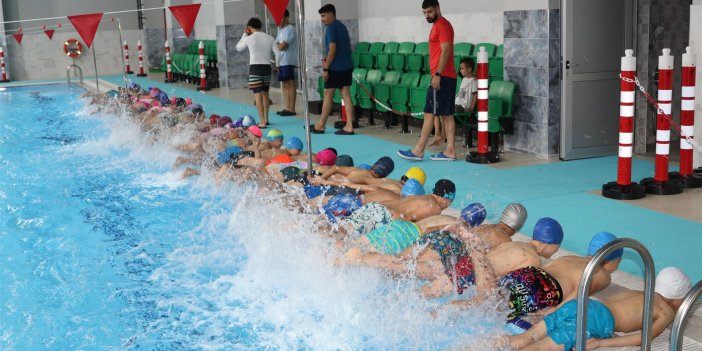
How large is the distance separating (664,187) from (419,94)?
4.18 metres

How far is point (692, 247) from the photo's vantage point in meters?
5.01

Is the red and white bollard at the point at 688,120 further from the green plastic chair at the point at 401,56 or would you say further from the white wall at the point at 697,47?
the green plastic chair at the point at 401,56

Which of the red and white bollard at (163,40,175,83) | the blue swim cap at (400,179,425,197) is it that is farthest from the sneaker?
the red and white bollard at (163,40,175,83)

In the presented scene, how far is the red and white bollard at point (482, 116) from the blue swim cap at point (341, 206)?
2859mm

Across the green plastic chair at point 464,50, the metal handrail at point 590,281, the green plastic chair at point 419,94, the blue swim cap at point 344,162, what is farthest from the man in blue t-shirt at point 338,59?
the metal handrail at point 590,281

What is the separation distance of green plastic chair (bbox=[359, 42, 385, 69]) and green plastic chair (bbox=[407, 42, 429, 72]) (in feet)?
3.51

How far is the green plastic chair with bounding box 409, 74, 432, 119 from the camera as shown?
9.99 metres

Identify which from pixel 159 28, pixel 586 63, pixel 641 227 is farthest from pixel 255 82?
pixel 159 28

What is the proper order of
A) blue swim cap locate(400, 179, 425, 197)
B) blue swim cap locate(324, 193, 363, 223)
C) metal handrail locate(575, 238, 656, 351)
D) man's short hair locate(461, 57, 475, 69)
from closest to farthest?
metal handrail locate(575, 238, 656, 351)
blue swim cap locate(324, 193, 363, 223)
blue swim cap locate(400, 179, 425, 197)
man's short hair locate(461, 57, 475, 69)

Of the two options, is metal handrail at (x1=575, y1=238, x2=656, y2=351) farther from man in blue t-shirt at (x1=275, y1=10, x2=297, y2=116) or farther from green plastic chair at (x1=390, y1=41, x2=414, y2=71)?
man in blue t-shirt at (x1=275, y1=10, x2=297, y2=116)

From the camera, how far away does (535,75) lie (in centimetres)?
823

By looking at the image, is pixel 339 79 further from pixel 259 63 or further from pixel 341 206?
pixel 341 206

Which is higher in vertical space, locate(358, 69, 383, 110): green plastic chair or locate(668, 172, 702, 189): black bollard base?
locate(358, 69, 383, 110): green plastic chair

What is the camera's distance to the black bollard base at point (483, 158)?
8.21 m
